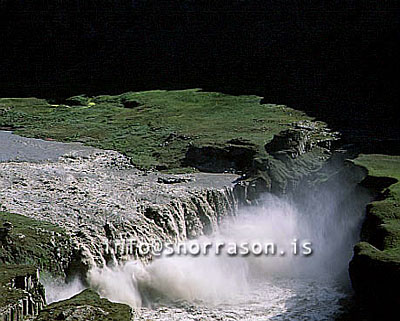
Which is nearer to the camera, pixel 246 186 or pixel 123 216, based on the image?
pixel 123 216

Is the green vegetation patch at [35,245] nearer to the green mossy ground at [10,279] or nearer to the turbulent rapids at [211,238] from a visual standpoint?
the turbulent rapids at [211,238]

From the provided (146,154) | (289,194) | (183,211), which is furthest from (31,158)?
(289,194)

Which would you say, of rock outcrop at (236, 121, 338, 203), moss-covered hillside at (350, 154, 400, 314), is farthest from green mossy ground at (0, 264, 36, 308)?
rock outcrop at (236, 121, 338, 203)

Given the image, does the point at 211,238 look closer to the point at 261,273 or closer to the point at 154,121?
the point at 261,273

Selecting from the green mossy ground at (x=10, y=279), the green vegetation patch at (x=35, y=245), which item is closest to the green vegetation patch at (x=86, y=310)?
the green mossy ground at (x=10, y=279)

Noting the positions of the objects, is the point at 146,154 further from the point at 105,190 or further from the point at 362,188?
the point at 362,188

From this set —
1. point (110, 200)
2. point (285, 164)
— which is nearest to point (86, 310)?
point (110, 200)
